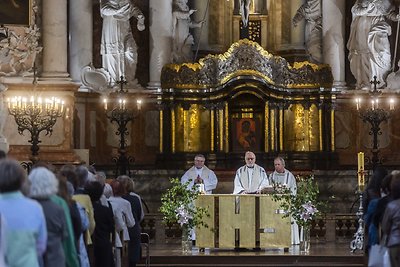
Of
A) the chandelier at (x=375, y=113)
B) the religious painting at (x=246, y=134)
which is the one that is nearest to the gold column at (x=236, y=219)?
the chandelier at (x=375, y=113)

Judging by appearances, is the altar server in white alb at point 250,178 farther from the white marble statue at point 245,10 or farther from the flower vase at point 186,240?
the white marble statue at point 245,10

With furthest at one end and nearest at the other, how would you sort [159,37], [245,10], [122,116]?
1. [245,10]
2. [159,37]
3. [122,116]

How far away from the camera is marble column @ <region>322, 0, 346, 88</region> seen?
96.2 ft

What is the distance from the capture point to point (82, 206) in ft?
45.4

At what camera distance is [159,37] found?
29297 millimetres

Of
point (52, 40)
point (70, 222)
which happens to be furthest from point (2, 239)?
point (52, 40)

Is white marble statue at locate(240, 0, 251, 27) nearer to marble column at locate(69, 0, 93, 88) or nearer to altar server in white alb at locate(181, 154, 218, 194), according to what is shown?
marble column at locate(69, 0, 93, 88)

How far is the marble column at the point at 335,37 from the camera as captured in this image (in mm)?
29312

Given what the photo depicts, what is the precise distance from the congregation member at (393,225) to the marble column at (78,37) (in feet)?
51.9

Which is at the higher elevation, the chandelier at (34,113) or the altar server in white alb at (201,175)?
the chandelier at (34,113)

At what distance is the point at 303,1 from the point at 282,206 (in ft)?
35.9

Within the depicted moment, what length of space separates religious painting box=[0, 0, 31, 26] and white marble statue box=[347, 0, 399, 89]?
7886mm

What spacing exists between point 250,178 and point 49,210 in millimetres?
11849

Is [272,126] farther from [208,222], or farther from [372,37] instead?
[208,222]
